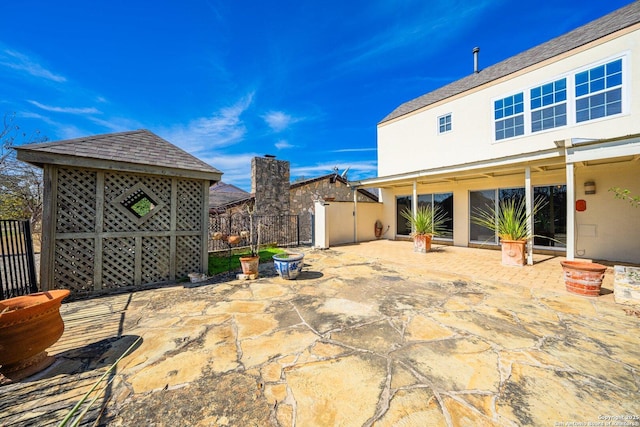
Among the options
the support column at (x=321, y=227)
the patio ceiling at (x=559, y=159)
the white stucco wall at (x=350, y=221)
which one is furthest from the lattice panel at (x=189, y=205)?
the patio ceiling at (x=559, y=159)

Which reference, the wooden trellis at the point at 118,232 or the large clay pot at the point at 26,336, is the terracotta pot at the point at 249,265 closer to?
the wooden trellis at the point at 118,232

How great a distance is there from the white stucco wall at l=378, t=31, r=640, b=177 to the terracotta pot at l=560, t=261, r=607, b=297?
420 cm

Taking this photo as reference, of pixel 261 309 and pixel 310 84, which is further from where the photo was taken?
pixel 310 84

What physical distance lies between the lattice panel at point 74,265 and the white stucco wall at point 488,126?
11.5 m

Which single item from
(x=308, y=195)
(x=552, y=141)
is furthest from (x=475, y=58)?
(x=308, y=195)

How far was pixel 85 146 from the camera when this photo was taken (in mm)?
4699

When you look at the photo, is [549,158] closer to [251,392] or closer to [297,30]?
[251,392]

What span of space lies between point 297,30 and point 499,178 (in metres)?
9.82

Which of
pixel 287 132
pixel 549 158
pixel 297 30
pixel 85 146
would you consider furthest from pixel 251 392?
pixel 287 132

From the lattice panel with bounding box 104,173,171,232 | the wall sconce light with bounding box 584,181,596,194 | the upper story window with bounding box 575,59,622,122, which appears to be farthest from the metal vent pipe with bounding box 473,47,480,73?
the lattice panel with bounding box 104,173,171,232

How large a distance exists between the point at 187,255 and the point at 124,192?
194 cm

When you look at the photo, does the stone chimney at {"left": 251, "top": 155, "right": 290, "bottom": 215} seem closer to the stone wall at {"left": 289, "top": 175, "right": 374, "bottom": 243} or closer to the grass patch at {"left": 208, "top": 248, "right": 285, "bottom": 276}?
the stone wall at {"left": 289, "top": 175, "right": 374, "bottom": 243}

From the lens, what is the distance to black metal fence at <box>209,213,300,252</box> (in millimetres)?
10367

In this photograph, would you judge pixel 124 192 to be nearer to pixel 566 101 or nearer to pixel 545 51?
pixel 566 101
